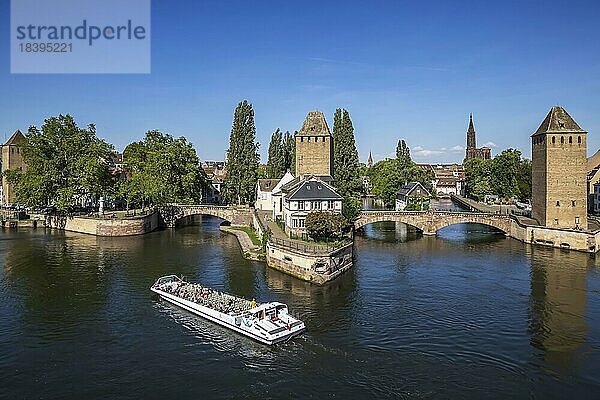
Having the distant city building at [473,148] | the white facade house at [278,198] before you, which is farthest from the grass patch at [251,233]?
the distant city building at [473,148]

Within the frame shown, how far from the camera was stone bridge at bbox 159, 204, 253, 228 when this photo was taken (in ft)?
227

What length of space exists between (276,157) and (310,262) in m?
52.5

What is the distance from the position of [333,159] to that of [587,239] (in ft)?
96.5

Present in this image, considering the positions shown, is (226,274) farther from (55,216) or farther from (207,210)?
(55,216)

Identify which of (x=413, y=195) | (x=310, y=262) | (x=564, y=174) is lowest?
(x=310, y=262)

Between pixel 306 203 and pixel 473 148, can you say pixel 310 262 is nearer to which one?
pixel 306 203

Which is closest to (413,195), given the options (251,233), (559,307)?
(251,233)

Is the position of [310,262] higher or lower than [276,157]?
lower

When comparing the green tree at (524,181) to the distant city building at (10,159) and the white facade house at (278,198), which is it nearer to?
the white facade house at (278,198)

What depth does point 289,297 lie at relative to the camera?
33125 mm

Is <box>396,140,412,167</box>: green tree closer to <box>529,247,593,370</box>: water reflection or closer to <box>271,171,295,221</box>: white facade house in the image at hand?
<box>271,171,295,221</box>: white facade house

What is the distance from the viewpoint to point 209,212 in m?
69.3

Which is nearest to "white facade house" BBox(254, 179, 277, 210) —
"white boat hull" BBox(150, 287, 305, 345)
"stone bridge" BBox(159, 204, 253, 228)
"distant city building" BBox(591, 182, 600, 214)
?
"stone bridge" BBox(159, 204, 253, 228)

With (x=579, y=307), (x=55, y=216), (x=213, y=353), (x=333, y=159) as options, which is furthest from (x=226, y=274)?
(x=55, y=216)
